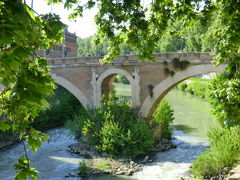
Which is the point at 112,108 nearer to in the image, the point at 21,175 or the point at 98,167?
the point at 98,167

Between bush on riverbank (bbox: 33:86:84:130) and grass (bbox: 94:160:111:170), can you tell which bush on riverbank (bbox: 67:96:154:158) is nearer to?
grass (bbox: 94:160:111:170)

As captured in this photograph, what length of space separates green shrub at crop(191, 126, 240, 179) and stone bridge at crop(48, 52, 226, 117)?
14.2ft

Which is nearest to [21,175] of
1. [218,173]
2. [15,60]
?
[15,60]

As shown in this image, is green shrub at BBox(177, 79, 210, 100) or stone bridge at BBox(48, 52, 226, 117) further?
green shrub at BBox(177, 79, 210, 100)

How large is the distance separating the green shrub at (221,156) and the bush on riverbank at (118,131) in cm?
364

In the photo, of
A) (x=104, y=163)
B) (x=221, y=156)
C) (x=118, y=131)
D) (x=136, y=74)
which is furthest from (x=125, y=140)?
(x=221, y=156)

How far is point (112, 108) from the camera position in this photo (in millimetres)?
14227

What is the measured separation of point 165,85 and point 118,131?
3.36 meters

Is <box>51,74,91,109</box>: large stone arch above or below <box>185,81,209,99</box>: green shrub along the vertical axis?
below

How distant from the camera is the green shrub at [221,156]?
8938 millimetres

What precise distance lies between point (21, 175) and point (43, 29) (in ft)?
4.41

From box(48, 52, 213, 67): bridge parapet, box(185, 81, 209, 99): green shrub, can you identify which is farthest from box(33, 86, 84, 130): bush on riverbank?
box(185, 81, 209, 99): green shrub

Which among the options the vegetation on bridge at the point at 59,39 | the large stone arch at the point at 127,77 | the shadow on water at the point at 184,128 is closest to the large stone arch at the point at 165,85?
the large stone arch at the point at 127,77

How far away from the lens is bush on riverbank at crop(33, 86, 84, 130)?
19.0 metres
